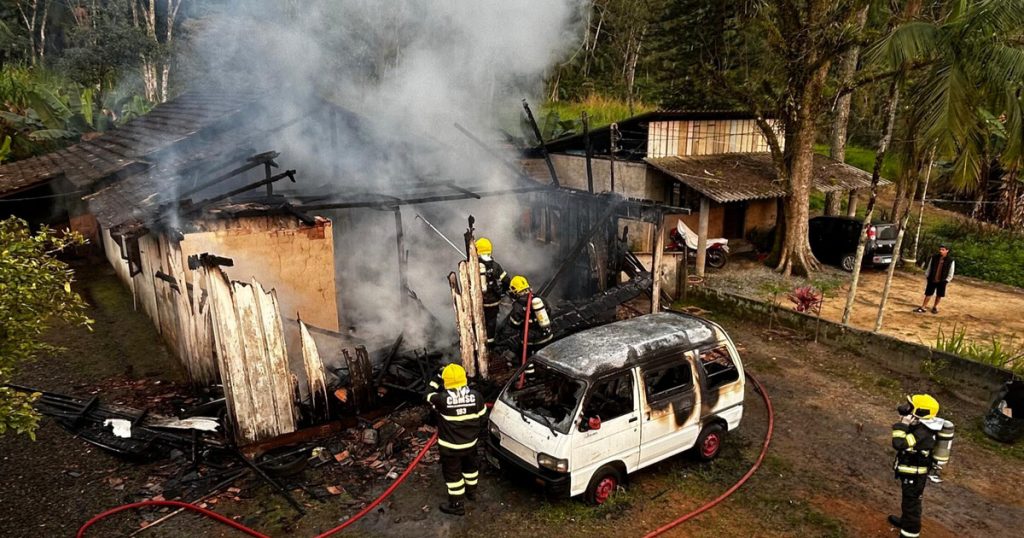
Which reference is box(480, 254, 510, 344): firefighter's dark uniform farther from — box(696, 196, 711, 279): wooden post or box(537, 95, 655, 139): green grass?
box(537, 95, 655, 139): green grass

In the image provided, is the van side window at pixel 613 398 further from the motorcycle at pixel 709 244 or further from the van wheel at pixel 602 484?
the motorcycle at pixel 709 244

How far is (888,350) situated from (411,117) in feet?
30.8

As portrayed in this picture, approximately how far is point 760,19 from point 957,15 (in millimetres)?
5826

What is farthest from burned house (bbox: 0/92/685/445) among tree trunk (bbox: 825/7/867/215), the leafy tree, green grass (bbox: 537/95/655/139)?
tree trunk (bbox: 825/7/867/215)

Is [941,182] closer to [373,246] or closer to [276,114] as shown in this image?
[373,246]

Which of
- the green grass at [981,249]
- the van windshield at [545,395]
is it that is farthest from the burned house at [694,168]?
the van windshield at [545,395]

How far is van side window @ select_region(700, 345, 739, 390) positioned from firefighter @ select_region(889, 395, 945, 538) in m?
1.77

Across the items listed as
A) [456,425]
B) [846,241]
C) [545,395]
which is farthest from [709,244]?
[456,425]

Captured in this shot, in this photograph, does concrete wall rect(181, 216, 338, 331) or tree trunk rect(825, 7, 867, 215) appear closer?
concrete wall rect(181, 216, 338, 331)

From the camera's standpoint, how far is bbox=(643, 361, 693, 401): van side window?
6645 millimetres

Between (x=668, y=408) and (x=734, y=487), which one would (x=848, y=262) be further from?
(x=668, y=408)

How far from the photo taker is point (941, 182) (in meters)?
23.1

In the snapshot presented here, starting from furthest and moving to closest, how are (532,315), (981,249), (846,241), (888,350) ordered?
(981,249) → (846,241) → (888,350) → (532,315)

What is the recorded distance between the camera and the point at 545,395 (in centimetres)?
702
